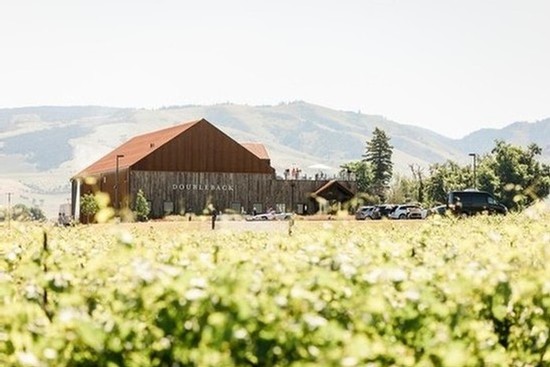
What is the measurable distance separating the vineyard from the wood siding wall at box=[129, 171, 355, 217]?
77.0 m

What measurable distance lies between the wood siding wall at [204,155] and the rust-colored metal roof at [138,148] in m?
0.83

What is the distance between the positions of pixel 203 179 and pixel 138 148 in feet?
38.5

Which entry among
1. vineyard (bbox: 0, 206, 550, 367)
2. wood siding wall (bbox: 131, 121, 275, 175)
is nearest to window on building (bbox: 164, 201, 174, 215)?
wood siding wall (bbox: 131, 121, 275, 175)

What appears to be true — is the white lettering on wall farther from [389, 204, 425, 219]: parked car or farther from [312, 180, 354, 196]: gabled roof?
[389, 204, 425, 219]: parked car

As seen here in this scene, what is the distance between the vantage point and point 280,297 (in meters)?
4.51

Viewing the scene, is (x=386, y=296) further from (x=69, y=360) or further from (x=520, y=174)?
(x=520, y=174)

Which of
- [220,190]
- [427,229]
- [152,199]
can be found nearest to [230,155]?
[220,190]

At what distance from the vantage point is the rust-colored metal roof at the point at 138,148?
3501 inches

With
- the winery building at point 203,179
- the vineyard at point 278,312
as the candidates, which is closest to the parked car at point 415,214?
the winery building at point 203,179

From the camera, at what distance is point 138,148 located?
316 feet

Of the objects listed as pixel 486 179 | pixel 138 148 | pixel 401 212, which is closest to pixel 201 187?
pixel 138 148

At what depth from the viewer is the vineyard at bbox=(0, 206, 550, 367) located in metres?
4.29

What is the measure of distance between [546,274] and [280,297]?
2.30 meters

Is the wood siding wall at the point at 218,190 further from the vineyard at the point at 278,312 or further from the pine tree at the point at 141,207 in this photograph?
the vineyard at the point at 278,312
